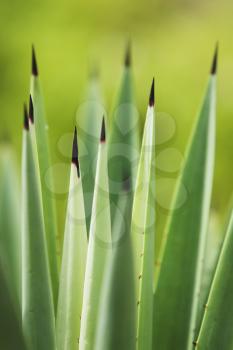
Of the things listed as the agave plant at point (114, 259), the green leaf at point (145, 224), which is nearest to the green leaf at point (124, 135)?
the agave plant at point (114, 259)

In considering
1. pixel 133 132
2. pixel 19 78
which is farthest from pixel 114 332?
pixel 19 78

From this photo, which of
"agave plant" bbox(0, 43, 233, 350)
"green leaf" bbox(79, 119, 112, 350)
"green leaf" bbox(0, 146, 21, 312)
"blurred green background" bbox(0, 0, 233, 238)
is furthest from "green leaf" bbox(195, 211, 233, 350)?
"blurred green background" bbox(0, 0, 233, 238)

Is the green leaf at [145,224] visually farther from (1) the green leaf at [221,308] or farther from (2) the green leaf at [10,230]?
(2) the green leaf at [10,230]

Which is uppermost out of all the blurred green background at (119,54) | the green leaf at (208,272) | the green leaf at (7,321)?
the blurred green background at (119,54)

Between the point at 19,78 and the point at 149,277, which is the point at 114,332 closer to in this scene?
the point at 149,277

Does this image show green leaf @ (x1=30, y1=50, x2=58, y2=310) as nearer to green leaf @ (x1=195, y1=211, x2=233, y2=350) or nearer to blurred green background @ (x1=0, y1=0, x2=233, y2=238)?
green leaf @ (x1=195, y1=211, x2=233, y2=350)

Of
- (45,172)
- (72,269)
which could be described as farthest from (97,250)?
(45,172)

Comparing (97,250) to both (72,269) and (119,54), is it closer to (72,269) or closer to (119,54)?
(72,269)
